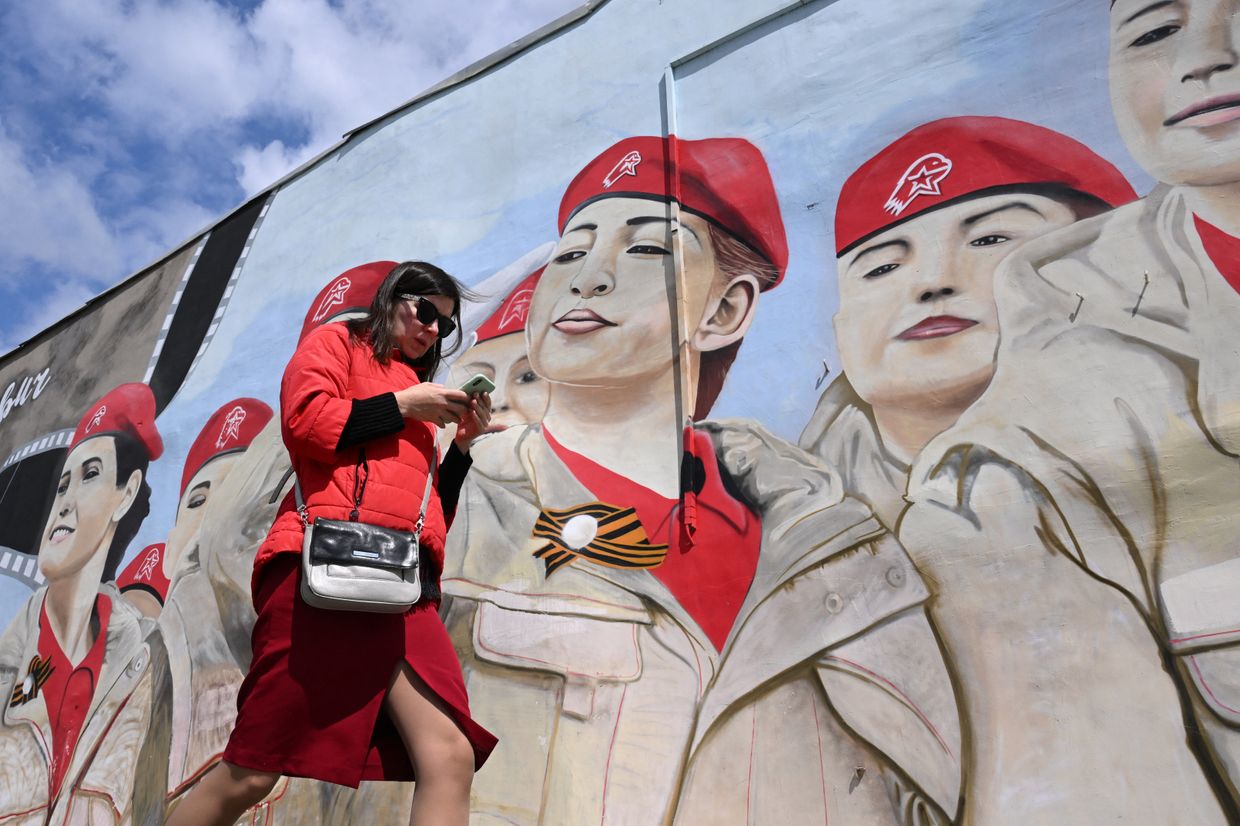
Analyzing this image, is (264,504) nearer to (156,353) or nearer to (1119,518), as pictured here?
(156,353)

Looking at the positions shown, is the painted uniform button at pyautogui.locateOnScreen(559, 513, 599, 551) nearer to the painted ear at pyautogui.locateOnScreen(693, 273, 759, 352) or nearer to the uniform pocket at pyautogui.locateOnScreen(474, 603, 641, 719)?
the uniform pocket at pyautogui.locateOnScreen(474, 603, 641, 719)

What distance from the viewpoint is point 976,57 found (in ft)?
10.1

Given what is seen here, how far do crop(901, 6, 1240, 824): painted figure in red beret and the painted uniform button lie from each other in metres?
1.12

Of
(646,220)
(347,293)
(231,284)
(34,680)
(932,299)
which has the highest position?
(231,284)

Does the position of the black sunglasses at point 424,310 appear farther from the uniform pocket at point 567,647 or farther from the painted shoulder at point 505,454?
the painted shoulder at point 505,454

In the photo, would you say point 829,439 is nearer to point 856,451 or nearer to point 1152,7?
point 856,451

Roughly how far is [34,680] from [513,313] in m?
3.74

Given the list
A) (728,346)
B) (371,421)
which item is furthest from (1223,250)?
(371,421)

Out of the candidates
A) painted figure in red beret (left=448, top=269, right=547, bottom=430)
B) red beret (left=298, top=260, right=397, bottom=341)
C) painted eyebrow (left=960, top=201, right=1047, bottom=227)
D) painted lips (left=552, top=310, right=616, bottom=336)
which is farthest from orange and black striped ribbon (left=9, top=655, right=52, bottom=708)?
painted eyebrow (left=960, top=201, right=1047, bottom=227)

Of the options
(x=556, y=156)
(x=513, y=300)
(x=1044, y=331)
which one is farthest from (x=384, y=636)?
(x=556, y=156)

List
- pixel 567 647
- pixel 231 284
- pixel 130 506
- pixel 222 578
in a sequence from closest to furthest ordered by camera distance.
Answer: pixel 567 647, pixel 222 578, pixel 130 506, pixel 231 284

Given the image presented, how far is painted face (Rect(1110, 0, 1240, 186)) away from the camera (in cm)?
261

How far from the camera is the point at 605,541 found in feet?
10.8

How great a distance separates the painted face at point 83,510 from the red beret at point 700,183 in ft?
11.2
